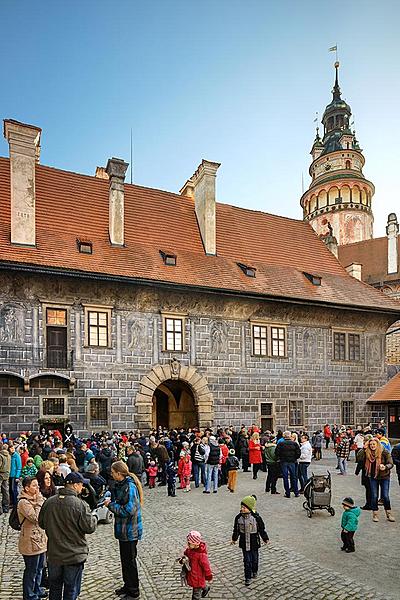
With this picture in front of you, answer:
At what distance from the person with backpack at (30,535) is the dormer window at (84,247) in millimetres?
15358

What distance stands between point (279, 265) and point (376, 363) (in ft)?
21.7

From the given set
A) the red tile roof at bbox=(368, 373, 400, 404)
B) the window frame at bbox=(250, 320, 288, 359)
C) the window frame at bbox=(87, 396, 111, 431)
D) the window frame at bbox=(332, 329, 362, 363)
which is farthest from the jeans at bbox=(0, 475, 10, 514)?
the red tile roof at bbox=(368, 373, 400, 404)

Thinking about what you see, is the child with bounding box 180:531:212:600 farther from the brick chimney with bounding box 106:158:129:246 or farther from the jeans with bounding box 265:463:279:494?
the brick chimney with bounding box 106:158:129:246

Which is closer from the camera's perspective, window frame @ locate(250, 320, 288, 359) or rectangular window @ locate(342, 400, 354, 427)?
window frame @ locate(250, 320, 288, 359)

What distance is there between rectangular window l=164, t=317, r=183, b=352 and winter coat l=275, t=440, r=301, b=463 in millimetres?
9863

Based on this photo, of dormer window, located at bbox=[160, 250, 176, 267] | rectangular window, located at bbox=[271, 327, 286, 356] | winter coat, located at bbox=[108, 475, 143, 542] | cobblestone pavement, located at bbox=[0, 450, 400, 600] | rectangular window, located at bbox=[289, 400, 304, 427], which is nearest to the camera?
winter coat, located at bbox=[108, 475, 143, 542]

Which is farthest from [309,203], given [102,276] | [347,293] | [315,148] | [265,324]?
[102,276]

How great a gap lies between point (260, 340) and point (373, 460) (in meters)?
13.9

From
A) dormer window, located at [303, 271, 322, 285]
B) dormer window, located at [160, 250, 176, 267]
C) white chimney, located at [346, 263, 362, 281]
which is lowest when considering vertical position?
dormer window, located at [303, 271, 322, 285]

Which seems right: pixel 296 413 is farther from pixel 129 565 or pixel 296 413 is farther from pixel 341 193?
pixel 341 193

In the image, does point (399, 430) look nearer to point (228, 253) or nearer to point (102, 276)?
point (228, 253)

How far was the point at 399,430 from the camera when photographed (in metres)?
26.3

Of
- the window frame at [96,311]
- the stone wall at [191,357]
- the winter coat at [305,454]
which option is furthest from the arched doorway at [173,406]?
the winter coat at [305,454]

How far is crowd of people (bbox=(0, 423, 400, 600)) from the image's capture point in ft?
18.2
